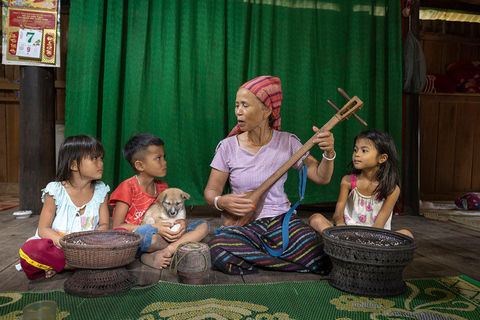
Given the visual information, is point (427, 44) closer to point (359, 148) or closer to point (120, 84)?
point (359, 148)

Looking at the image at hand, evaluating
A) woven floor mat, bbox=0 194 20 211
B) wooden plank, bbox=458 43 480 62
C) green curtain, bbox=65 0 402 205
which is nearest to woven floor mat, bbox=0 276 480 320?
green curtain, bbox=65 0 402 205

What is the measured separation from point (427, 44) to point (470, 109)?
3.72 ft

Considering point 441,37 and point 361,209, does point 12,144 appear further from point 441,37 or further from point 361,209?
point 441,37

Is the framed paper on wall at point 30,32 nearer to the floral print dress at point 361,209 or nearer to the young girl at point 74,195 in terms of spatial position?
the young girl at point 74,195

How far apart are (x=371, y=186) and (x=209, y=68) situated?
74.9 inches

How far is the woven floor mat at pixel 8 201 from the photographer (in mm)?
3896

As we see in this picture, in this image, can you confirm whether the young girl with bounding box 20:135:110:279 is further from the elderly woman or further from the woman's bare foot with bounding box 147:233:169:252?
the elderly woman

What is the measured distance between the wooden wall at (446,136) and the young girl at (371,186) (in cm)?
320

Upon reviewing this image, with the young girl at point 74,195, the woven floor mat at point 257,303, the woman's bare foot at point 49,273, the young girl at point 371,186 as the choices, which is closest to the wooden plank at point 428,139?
the young girl at point 371,186

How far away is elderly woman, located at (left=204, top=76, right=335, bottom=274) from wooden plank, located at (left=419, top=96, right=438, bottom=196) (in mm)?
3540

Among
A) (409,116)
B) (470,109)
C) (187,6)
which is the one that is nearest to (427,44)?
(470,109)

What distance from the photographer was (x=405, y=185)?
3.93m

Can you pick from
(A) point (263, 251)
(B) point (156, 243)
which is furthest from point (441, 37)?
(B) point (156, 243)

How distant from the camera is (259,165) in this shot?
88.7 inches
